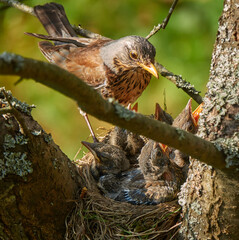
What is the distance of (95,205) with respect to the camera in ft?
10.6

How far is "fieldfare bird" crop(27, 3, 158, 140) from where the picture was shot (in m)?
4.62

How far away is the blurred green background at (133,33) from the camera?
14.8 feet

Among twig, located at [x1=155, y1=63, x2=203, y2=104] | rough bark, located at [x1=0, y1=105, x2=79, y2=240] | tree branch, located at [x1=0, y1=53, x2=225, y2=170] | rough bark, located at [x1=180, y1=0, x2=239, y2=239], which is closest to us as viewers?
tree branch, located at [x1=0, y1=53, x2=225, y2=170]

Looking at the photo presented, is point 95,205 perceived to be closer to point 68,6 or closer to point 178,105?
point 178,105

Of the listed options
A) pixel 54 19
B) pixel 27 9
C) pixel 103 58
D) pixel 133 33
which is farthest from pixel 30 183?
pixel 54 19

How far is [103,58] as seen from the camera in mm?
4859

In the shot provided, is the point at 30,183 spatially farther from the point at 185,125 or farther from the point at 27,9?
the point at 27,9

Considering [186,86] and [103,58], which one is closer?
[186,86]

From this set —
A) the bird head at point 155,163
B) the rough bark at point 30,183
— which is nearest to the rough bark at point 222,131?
the rough bark at point 30,183

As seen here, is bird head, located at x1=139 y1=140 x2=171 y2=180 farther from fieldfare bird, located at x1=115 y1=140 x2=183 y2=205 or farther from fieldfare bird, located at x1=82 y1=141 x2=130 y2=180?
fieldfare bird, located at x1=82 y1=141 x2=130 y2=180

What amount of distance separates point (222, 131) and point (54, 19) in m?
3.27

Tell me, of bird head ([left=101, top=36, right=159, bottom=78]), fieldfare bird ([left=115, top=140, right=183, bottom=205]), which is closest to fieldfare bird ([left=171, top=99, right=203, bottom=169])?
fieldfare bird ([left=115, top=140, right=183, bottom=205])

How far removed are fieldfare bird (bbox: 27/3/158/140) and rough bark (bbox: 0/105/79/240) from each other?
194 centimetres

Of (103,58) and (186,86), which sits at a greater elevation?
(103,58)
